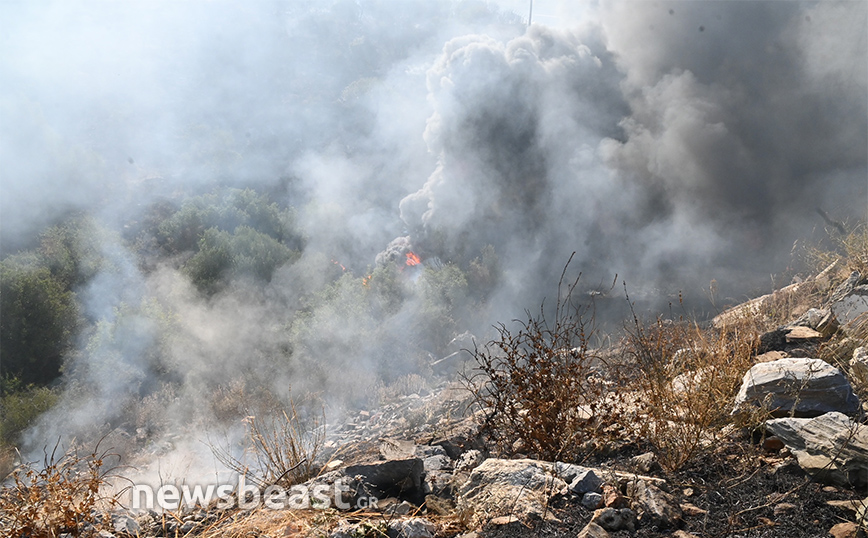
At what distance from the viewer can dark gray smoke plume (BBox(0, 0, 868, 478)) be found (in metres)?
8.94

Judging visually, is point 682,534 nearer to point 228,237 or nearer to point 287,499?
point 287,499

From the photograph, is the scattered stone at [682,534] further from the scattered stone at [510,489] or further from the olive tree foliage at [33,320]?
the olive tree foliage at [33,320]

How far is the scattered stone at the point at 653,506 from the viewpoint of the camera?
2.19m

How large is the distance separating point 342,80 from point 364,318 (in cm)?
2412

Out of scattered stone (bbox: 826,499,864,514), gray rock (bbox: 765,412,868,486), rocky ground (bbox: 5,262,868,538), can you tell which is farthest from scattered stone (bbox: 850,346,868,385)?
scattered stone (bbox: 826,499,864,514)

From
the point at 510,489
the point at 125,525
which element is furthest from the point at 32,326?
the point at 510,489

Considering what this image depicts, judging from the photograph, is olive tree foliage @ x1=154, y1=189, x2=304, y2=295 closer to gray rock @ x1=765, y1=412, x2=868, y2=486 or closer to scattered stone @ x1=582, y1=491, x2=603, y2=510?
scattered stone @ x1=582, y1=491, x2=603, y2=510

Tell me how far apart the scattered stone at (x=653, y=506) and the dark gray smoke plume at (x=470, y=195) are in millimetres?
5958

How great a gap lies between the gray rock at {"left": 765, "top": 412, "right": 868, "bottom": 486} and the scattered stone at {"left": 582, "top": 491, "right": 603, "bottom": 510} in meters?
0.97

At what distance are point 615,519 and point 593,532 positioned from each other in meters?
0.17

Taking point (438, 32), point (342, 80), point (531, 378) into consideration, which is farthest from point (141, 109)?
point (531, 378)

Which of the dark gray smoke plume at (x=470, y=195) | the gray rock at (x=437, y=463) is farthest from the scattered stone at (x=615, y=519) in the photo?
the dark gray smoke plume at (x=470, y=195)

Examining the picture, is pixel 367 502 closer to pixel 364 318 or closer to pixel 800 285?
pixel 800 285

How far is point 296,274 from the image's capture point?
11.8 m
